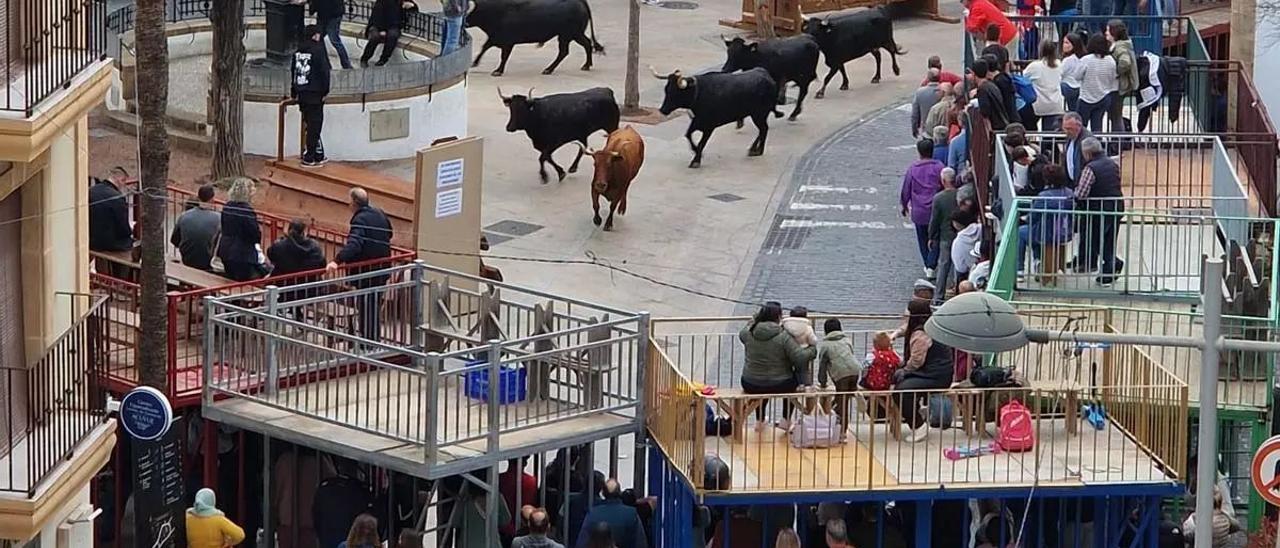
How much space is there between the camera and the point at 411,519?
20375mm

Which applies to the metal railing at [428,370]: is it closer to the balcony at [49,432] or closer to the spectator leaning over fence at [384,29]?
the balcony at [49,432]

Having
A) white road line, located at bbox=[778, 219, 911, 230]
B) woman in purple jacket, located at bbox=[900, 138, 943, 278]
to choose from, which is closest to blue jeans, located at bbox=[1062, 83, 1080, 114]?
woman in purple jacket, located at bbox=[900, 138, 943, 278]

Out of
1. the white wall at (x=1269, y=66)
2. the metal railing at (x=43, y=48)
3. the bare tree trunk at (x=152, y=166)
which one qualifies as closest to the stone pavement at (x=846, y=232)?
the white wall at (x=1269, y=66)

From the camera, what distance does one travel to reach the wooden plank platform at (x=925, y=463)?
19156mm

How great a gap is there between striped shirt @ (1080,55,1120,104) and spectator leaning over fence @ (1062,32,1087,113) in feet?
0.14

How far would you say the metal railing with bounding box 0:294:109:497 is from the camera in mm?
16531

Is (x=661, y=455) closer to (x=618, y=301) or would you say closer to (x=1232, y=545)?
(x=1232, y=545)

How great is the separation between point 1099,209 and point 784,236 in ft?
24.3

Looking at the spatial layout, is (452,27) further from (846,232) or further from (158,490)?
(158,490)

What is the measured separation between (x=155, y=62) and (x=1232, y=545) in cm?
853

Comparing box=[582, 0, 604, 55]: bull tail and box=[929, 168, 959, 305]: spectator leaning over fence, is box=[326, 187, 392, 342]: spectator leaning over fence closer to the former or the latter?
box=[929, 168, 959, 305]: spectator leaning over fence

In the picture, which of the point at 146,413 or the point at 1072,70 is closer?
the point at 146,413

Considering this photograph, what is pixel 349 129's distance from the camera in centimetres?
3216

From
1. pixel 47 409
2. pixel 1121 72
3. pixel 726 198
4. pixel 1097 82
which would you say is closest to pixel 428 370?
pixel 47 409
